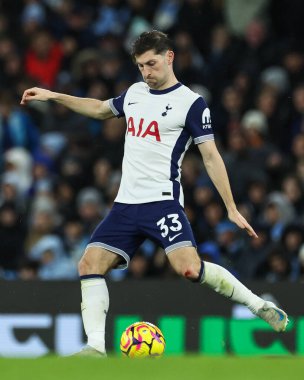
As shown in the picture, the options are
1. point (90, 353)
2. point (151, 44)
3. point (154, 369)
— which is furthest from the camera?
point (151, 44)

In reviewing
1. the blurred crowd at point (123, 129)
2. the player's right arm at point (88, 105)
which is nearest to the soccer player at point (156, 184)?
the player's right arm at point (88, 105)

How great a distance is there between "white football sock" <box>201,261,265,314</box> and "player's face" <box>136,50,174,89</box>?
121cm

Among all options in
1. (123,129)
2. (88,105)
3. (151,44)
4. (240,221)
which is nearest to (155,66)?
(151,44)

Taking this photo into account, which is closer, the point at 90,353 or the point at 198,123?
the point at 90,353

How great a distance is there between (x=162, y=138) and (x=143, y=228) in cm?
58

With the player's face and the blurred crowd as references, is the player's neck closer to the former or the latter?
the player's face

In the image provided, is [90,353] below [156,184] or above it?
below

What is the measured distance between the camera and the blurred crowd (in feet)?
42.5

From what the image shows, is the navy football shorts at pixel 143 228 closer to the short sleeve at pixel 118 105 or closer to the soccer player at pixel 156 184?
the soccer player at pixel 156 184

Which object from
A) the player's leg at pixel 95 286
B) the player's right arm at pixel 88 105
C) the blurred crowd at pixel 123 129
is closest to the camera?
the player's leg at pixel 95 286

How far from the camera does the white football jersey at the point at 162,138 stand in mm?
8734

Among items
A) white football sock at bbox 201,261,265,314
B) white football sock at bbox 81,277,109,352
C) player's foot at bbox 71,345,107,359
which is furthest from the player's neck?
player's foot at bbox 71,345,107,359

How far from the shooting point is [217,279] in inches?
348

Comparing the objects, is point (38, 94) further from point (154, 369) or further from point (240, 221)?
point (154, 369)
